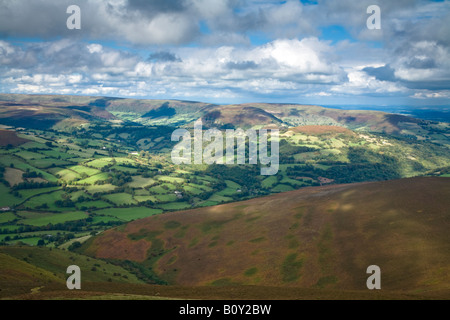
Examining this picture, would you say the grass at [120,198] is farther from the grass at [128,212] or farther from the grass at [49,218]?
the grass at [49,218]

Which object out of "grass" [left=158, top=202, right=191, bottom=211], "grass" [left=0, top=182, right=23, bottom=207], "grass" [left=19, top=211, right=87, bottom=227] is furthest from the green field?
"grass" [left=158, top=202, right=191, bottom=211]

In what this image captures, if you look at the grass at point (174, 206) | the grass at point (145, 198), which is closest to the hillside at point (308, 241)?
the grass at point (174, 206)

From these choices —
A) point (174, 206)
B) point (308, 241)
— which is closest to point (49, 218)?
point (174, 206)

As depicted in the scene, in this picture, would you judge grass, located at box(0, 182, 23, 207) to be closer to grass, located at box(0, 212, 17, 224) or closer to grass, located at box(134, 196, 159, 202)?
grass, located at box(0, 212, 17, 224)

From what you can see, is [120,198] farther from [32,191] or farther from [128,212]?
[32,191]

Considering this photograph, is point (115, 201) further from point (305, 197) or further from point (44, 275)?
point (44, 275)
